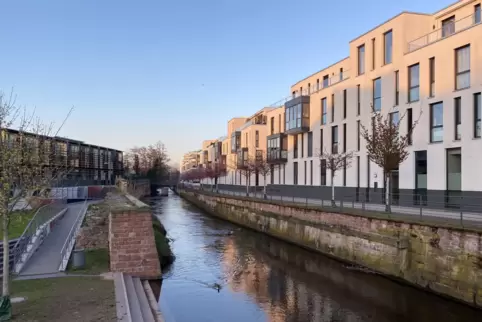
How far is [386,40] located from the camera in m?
29.7

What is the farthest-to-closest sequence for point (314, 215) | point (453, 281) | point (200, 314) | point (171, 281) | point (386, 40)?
point (386, 40) → point (314, 215) → point (171, 281) → point (453, 281) → point (200, 314)

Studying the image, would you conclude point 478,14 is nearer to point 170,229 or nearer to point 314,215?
point 314,215

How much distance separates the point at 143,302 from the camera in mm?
10805

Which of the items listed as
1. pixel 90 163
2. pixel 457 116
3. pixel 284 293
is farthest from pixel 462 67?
pixel 90 163

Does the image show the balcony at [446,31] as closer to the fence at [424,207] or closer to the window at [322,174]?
the fence at [424,207]

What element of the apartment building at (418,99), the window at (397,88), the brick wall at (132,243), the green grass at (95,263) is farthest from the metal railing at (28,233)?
the window at (397,88)

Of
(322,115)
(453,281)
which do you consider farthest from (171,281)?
(322,115)

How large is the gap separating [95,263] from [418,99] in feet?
69.4

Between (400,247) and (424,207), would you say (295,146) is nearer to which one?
(424,207)

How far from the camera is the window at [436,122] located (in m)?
24.3

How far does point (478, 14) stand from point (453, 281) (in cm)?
1879

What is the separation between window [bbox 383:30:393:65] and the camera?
95.8 feet

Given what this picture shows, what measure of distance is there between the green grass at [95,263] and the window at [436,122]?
19.3 meters

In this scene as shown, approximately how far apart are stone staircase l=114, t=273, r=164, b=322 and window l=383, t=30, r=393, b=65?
2364 cm
